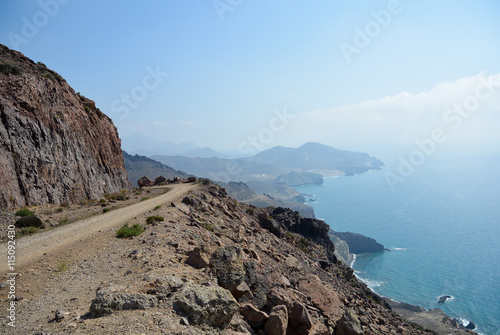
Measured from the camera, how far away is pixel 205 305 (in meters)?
8.99

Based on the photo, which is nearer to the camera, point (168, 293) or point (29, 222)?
point (168, 293)

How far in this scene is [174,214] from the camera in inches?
915

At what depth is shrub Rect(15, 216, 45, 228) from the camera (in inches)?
→ 763

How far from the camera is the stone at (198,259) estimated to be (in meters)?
12.9

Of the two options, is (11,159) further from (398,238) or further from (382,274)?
(398,238)

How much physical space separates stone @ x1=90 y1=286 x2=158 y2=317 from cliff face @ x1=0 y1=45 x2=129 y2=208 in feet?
65.5

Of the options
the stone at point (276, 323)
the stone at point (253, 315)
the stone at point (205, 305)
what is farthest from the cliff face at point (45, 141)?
the stone at point (276, 323)

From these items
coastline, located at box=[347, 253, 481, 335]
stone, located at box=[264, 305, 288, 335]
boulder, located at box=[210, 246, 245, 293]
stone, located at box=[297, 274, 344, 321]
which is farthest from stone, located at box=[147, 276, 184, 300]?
coastline, located at box=[347, 253, 481, 335]

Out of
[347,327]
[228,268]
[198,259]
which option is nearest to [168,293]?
[198,259]

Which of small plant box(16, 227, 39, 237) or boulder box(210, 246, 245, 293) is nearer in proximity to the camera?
boulder box(210, 246, 245, 293)

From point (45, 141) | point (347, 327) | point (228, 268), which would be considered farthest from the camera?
point (45, 141)

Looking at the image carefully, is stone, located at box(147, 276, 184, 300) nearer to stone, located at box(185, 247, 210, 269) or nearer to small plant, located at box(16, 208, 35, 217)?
stone, located at box(185, 247, 210, 269)

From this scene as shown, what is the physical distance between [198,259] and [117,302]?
4.93 m

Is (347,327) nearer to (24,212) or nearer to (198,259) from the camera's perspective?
(198,259)
